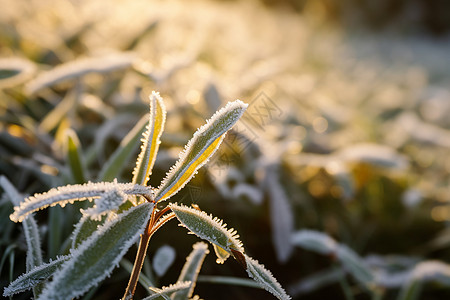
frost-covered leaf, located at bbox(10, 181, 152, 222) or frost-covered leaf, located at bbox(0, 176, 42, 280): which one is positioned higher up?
Answer: frost-covered leaf, located at bbox(10, 181, 152, 222)

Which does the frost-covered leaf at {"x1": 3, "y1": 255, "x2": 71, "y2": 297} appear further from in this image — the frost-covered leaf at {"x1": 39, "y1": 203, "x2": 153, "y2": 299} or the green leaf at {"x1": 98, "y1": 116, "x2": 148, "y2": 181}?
the green leaf at {"x1": 98, "y1": 116, "x2": 148, "y2": 181}

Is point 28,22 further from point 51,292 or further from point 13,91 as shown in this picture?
point 51,292

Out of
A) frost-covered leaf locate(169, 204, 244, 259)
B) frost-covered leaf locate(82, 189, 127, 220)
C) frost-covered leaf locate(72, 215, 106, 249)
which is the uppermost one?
frost-covered leaf locate(82, 189, 127, 220)

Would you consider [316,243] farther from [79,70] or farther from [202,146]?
[79,70]

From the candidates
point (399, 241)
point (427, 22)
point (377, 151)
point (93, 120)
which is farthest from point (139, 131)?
point (427, 22)

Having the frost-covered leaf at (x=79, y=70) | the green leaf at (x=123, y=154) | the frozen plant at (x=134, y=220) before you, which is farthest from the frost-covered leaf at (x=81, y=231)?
the frost-covered leaf at (x=79, y=70)

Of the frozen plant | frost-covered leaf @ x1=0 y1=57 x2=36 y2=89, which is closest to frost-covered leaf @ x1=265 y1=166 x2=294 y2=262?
the frozen plant

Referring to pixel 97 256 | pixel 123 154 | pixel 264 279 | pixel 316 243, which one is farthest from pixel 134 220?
pixel 316 243
